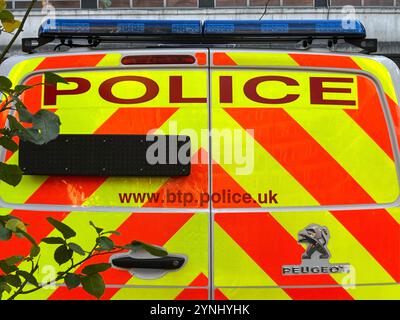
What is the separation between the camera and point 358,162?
100 inches

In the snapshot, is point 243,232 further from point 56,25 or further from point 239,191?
point 56,25

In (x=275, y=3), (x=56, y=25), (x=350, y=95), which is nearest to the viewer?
(x=350, y=95)

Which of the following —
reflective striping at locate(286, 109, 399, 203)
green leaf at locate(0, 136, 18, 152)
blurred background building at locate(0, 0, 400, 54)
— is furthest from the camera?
blurred background building at locate(0, 0, 400, 54)

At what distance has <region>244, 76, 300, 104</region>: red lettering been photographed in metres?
2.58

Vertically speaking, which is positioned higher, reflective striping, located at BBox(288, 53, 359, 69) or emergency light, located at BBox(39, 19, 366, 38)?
emergency light, located at BBox(39, 19, 366, 38)

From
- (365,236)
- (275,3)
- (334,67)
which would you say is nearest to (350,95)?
(334,67)

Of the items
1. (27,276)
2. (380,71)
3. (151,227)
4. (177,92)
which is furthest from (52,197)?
(380,71)

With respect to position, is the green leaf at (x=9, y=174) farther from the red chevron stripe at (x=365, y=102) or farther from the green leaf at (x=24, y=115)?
the red chevron stripe at (x=365, y=102)

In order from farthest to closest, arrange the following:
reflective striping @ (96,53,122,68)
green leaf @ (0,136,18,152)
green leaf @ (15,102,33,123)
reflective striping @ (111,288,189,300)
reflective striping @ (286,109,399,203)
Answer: reflective striping @ (96,53,122,68)
reflective striping @ (286,109,399,203)
reflective striping @ (111,288,189,300)
green leaf @ (0,136,18,152)
green leaf @ (15,102,33,123)

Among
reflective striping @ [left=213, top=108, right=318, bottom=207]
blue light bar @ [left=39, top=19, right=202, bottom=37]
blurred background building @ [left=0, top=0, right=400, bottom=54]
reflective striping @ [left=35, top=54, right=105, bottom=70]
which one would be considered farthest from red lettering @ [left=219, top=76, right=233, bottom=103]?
blurred background building @ [left=0, top=0, right=400, bottom=54]

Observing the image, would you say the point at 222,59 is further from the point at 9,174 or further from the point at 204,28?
the point at 9,174

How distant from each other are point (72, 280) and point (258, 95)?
52.2 inches

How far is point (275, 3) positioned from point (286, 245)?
16.3 meters

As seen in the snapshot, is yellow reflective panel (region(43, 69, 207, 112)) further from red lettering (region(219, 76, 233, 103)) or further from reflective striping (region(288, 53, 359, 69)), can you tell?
reflective striping (region(288, 53, 359, 69))
